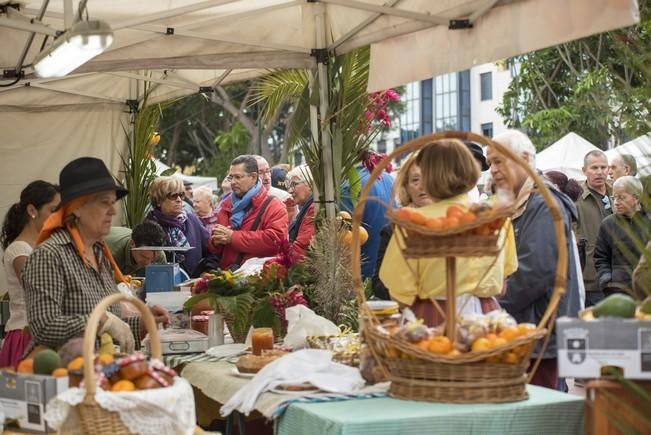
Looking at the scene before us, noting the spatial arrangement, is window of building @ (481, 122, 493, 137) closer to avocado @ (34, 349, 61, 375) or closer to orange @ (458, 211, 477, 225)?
orange @ (458, 211, 477, 225)

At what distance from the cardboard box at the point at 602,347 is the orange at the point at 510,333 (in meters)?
0.21

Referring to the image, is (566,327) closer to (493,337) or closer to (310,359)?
(493,337)

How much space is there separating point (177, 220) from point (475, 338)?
16.8 ft

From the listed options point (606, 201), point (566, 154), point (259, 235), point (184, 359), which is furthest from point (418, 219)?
point (566, 154)

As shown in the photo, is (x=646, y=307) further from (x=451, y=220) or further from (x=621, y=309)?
(x=451, y=220)

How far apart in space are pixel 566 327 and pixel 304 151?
12.7ft

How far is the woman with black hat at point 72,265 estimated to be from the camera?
4273 millimetres

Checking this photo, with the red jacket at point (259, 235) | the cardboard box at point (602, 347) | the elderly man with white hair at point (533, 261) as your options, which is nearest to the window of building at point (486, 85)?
the red jacket at point (259, 235)

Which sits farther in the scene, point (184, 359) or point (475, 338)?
point (184, 359)

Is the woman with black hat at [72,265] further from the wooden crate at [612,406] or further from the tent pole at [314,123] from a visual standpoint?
the tent pole at [314,123]

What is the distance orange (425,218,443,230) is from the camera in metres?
3.53

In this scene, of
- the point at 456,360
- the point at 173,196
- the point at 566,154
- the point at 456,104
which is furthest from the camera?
the point at 456,104

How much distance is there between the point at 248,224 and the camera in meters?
7.82

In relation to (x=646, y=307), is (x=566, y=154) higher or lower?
higher
